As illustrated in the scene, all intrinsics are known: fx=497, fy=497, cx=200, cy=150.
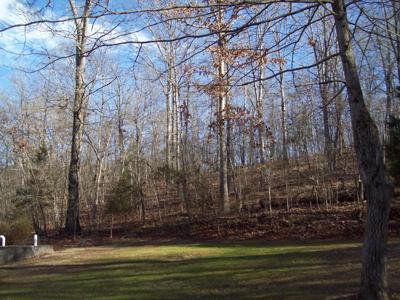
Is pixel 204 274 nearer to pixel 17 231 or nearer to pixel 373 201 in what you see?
pixel 373 201

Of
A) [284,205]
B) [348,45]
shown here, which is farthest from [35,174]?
[348,45]

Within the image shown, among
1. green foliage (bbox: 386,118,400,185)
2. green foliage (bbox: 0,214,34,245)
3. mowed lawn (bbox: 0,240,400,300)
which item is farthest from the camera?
green foliage (bbox: 0,214,34,245)

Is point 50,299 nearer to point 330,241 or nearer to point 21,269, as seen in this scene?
point 21,269

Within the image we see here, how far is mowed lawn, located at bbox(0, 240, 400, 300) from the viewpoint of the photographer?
7930 mm

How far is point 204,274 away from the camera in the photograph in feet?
31.8

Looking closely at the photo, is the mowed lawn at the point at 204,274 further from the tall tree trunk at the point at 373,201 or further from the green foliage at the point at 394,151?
the green foliage at the point at 394,151

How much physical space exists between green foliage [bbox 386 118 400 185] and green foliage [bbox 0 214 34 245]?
14680 millimetres

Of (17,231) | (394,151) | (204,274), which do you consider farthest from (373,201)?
(17,231)

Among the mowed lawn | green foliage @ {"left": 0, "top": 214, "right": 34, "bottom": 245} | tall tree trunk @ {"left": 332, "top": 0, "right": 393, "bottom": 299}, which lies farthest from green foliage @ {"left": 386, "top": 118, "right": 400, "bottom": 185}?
green foliage @ {"left": 0, "top": 214, "right": 34, "bottom": 245}

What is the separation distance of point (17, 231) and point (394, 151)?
15.2m

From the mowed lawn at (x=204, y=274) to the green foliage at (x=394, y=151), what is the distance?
2814 mm

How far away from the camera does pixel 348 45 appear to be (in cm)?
634

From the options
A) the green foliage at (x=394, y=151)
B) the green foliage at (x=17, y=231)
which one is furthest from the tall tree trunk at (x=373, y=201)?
the green foliage at (x=17, y=231)

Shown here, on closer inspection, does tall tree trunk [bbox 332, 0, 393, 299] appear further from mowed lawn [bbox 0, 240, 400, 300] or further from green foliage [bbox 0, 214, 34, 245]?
green foliage [bbox 0, 214, 34, 245]
